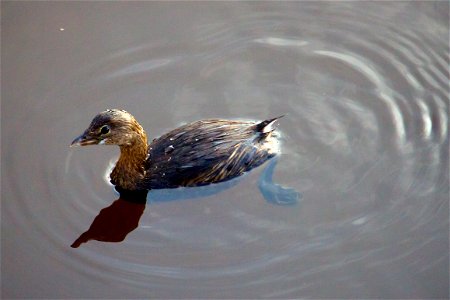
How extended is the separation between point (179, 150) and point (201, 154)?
0.69 ft

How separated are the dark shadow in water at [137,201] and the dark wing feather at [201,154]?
0.08 m

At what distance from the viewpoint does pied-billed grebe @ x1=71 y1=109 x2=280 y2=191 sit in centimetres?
693

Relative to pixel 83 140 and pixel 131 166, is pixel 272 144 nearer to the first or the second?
pixel 131 166

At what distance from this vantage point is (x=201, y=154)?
703 centimetres

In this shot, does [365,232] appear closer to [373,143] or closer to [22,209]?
[373,143]

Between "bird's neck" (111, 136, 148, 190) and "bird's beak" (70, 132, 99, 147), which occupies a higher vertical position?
"bird's beak" (70, 132, 99, 147)

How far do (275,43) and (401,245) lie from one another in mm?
3013

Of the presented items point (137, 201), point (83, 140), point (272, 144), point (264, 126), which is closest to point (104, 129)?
point (83, 140)

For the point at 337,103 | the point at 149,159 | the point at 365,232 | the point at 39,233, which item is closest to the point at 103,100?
the point at 149,159

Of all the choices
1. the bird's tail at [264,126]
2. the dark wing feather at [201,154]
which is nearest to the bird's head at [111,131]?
the dark wing feather at [201,154]

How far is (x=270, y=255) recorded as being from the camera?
6711mm

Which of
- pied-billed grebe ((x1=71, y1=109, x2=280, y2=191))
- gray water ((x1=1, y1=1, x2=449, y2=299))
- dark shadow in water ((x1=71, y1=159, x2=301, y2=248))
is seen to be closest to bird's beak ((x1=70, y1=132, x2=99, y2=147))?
pied-billed grebe ((x1=71, y1=109, x2=280, y2=191))

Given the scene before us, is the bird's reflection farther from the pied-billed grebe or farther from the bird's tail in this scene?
the bird's tail

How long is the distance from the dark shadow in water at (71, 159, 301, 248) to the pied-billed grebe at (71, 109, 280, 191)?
71 mm
